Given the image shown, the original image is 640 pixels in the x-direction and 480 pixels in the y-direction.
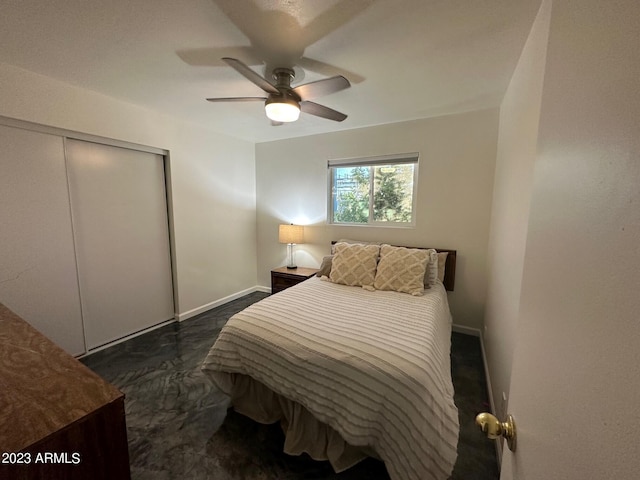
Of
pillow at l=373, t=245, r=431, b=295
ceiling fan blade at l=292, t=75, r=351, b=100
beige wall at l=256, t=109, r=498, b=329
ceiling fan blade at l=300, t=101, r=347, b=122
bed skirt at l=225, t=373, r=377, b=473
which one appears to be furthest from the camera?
beige wall at l=256, t=109, r=498, b=329

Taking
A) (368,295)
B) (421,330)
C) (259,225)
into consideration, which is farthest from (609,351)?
(259,225)

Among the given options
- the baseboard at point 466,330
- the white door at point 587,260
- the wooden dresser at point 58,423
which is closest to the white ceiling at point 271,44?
the white door at point 587,260

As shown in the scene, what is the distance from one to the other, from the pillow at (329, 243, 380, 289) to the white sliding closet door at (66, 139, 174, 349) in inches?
79.5

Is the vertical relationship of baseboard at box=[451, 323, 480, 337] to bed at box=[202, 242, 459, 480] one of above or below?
below

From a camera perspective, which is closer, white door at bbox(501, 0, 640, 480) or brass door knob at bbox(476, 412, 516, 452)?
→ white door at bbox(501, 0, 640, 480)

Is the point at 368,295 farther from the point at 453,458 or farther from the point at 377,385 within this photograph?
the point at 453,458

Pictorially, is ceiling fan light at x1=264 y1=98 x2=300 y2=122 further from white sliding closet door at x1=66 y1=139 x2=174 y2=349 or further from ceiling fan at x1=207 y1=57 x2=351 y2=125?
white sliding closet door at x1=66 y1=139 x2=174 y2=349

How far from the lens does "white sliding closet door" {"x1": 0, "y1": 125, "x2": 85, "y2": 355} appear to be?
2000 mm

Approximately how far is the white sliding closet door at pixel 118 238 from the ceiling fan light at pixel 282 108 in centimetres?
181

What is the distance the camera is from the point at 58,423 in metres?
0.75

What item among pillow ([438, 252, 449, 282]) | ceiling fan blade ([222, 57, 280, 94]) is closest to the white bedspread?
pillow ([438, 252, 449, 282])

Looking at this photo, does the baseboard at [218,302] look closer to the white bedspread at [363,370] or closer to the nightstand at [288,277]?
the nightstand at [288,277]

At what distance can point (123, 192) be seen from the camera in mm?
2672

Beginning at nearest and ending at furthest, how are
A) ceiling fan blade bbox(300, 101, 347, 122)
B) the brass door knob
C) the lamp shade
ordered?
the brass door knob, ceiling fan blade bbox(300, 101, 347, 122), the lamp shade
